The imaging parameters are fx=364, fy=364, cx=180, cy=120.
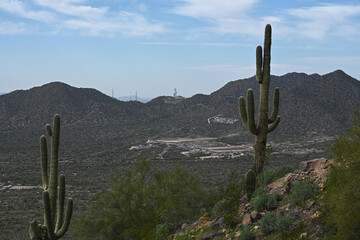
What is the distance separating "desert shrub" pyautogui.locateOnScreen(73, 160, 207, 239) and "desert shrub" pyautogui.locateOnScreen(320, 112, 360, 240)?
726 cm

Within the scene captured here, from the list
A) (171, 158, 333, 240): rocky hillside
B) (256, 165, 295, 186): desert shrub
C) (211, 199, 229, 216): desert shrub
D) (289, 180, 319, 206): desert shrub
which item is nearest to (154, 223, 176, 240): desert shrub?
(171, 158, 333, 240): rocky hillside

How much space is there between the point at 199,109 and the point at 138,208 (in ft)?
289

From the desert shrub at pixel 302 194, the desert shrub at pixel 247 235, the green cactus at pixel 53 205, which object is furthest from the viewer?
the green cactus at pixel 53 205

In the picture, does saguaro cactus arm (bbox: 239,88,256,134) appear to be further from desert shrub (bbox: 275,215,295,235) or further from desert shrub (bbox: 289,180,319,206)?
desert shrub (bbox: 275,215,295,235)

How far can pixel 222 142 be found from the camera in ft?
208

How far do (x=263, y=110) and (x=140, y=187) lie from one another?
7.12 metres

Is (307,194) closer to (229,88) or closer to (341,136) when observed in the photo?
(341,136)

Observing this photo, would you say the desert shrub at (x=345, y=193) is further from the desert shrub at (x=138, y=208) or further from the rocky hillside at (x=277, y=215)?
the desert shrub at (x=138, y=208)

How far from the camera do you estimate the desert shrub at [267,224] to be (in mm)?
8742

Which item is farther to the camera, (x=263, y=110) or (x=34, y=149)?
(x=34, y=149)

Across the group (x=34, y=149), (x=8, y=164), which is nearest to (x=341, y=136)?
(x=8, y=164)

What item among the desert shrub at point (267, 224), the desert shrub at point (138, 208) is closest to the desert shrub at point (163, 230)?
the desert shrub at point (138, 208)

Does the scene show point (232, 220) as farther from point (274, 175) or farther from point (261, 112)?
point (261, 112)

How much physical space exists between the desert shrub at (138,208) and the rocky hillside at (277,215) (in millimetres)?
2133
